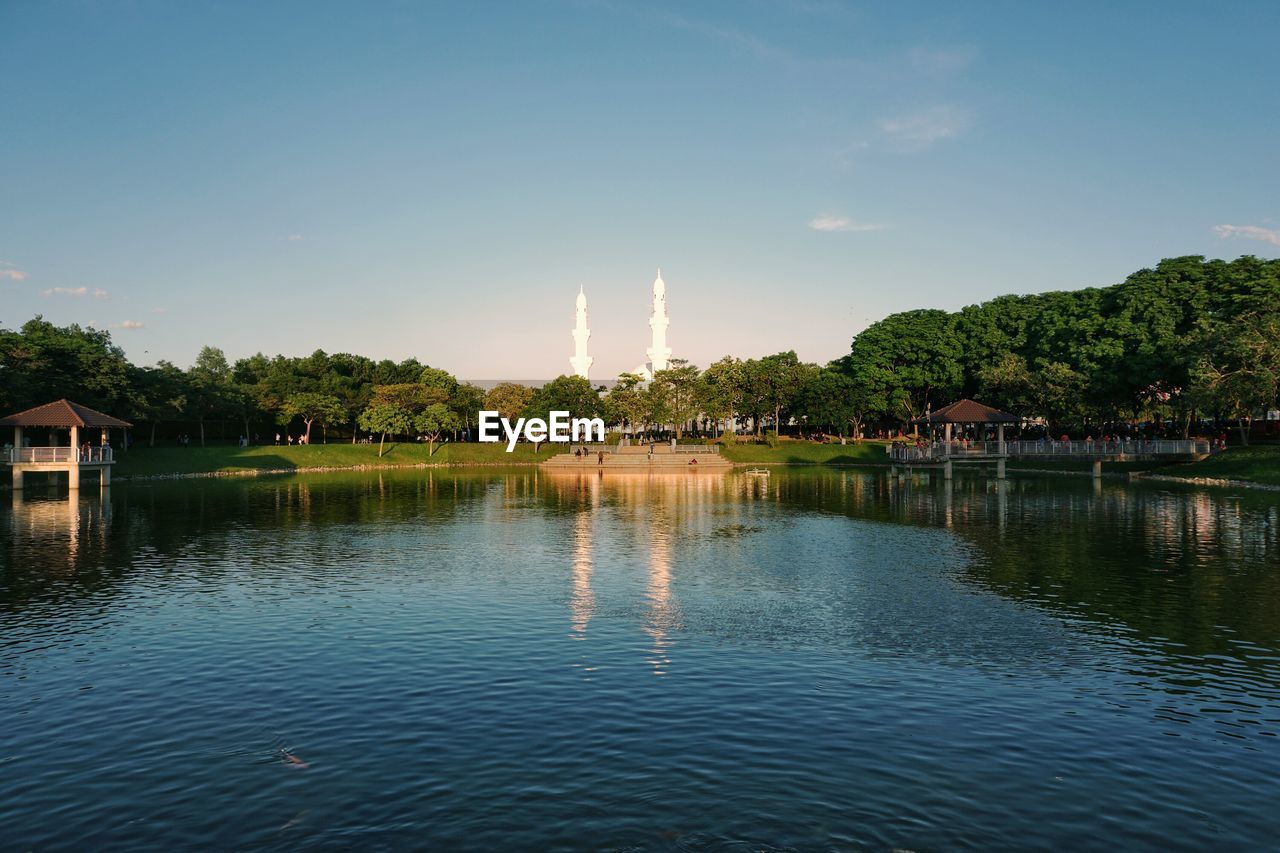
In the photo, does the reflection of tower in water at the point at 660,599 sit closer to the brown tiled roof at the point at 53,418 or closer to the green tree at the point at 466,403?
the brown tiled roof at the point at 53,418

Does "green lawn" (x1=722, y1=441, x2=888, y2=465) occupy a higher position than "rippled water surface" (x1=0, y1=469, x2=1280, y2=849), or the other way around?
"green lawn" (x1=722, y1=441, x2=888, y2=465)

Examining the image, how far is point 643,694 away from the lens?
18.4 m

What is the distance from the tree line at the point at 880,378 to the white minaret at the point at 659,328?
1563cm

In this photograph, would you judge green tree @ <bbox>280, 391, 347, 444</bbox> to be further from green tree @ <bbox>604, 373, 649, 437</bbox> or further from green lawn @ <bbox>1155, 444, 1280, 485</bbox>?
green lawn @ <bbox>1155, 444, 1280, 485</bbox>

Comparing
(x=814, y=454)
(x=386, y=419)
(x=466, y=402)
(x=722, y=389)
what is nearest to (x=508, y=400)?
(x=466, y=402)

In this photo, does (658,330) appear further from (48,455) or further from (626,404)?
(48,455)

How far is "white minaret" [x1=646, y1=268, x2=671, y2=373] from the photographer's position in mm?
171875

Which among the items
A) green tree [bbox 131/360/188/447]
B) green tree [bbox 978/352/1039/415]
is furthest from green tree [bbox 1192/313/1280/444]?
green tree [bbox 131/360/188/447]

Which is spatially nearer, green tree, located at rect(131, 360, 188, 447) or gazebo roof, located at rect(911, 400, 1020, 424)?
gazebo roof, located at rect(911, 400, 1020, 424)

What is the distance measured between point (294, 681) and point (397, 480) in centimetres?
7051

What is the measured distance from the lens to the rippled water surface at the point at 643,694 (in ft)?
42.1

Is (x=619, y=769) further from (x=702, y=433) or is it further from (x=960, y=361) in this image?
(x=702, y=433)

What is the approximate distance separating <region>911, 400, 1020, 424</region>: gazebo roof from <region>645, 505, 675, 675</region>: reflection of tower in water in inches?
1805

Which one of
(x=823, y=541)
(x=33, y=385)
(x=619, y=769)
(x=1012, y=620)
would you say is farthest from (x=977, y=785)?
(x=33, y=385)
